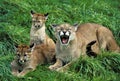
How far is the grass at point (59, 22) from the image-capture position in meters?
11.4

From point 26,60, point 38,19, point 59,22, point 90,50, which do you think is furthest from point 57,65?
point 59,22

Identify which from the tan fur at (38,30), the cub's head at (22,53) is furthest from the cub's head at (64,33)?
the tan fur at (38,30)

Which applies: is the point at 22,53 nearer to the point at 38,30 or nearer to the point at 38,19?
the point at 38,19

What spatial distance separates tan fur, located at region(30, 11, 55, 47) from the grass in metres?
0.23

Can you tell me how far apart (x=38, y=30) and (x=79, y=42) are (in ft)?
4.48

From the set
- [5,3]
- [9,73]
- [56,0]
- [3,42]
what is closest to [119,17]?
[56,0]

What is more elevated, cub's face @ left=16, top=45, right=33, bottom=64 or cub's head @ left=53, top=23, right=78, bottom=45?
cub's head @ left=53, top=23, right=78, bottom=45

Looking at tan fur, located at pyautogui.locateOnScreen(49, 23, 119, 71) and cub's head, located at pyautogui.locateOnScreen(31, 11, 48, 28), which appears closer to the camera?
tan fur, located at pyautogui.locateOnScreen(49, 23, 119, 71)

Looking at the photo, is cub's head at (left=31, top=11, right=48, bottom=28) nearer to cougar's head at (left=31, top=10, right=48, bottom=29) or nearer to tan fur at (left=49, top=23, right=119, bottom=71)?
cougar's head at (left=31, top=10, right=48, bottom=29)

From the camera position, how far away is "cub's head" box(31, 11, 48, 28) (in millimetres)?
13086

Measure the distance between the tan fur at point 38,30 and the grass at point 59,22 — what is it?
0.75ft

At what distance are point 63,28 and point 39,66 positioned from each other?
1.00 meters

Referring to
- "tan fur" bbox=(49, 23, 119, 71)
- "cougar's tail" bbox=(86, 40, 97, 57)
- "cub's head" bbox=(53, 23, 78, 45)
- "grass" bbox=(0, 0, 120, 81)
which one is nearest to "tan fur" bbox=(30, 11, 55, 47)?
"grass" bbox=(0, 0, 120, 81)

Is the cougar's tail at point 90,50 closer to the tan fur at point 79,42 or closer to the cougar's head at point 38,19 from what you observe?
the tan fur at point 79,42
